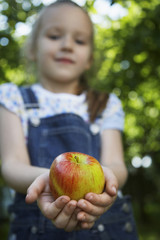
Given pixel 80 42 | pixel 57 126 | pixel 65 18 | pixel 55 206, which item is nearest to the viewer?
pixel 55 206

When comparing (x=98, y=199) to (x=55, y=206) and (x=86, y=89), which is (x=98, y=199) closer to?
(x=55, y=206)

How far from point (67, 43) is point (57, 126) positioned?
0.64m

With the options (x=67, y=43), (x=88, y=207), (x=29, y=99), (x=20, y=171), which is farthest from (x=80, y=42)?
(x=88, y=207)

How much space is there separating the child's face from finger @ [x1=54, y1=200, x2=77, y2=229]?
1.22 meters

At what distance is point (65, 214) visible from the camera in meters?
1.17

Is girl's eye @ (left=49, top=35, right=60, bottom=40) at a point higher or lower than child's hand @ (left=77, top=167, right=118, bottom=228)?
higher

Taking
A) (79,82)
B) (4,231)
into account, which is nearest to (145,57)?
(79,82)

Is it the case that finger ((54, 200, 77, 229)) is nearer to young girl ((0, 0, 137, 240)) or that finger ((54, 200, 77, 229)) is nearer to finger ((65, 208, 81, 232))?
finger ((65, 208, 81, 232))

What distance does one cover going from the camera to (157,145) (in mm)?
4426

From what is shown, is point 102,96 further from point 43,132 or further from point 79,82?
point 43,132

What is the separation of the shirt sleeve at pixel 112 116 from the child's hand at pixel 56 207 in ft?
2.93

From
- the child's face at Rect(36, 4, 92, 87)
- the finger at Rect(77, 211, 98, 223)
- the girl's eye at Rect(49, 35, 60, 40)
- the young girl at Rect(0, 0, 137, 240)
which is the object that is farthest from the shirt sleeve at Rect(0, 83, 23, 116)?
the finger at Rect(77, 211, 98, 223)

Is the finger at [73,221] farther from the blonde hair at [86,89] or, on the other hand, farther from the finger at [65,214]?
the blonde hair at [86,89]

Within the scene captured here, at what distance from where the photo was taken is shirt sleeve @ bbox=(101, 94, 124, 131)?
208cm
